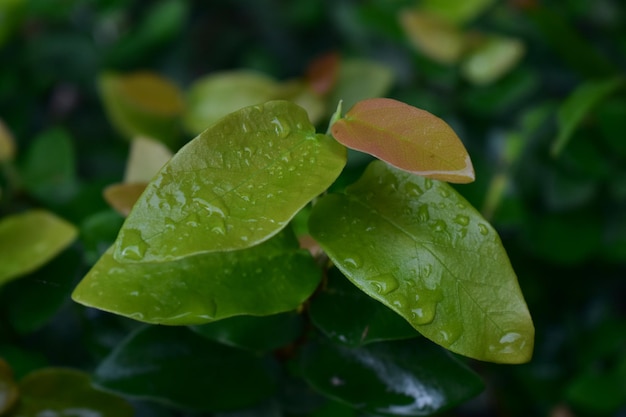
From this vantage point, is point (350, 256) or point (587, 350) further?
point (587, 350)

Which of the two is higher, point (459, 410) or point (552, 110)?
point (552, 110)

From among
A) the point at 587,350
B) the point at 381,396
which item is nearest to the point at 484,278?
the point at 381,396

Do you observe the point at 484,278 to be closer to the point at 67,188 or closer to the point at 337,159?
the point at 337,159

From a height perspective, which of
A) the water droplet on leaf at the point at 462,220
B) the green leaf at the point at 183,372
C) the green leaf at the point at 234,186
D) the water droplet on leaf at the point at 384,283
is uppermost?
the green leaf at the point at 234,186

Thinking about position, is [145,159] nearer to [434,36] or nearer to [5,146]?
[5,146]

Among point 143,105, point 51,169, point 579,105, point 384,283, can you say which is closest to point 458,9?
point 579,105

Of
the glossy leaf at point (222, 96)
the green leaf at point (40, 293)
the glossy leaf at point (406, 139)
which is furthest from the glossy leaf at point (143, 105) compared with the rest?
the glossy leaf at point (406, 139)

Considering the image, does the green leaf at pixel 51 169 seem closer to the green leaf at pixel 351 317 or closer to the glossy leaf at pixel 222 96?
the glossy leaf at pixel 222 96
